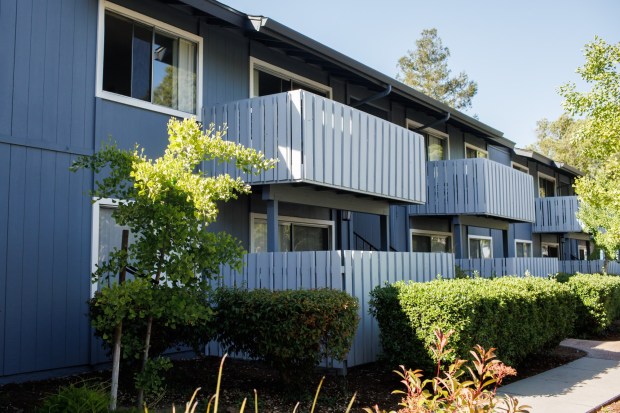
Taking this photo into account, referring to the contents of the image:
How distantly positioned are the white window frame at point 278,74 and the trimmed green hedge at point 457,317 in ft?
18.1

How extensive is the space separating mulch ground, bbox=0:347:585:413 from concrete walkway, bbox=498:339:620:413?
0.72 m

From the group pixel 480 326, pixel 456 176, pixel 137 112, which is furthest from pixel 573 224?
pixel 137 112

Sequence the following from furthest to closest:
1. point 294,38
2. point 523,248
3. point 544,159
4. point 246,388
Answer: point 544,159 → point 523,248 → point 294,38 → point 246,388

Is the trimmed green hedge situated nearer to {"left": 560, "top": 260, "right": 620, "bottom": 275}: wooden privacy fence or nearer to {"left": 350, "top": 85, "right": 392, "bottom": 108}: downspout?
{"left": 350, "top": 85, "right": 392, "bottom": 108}: downspout

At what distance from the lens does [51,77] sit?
8.94 meters

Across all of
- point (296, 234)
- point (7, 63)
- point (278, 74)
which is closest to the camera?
point (7, 63)

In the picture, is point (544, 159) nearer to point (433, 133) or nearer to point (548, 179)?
point (548, 179)

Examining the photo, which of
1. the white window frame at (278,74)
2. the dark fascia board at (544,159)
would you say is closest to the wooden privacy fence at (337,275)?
the white window frame at (278,74)

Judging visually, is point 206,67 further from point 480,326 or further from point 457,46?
point 457,46

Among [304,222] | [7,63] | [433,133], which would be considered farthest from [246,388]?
[433,133]

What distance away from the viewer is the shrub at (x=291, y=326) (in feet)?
23.9

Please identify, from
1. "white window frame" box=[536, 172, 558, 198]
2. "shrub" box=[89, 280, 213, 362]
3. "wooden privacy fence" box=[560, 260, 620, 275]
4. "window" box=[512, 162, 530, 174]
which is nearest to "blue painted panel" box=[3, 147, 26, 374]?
"shrub" box=[89, 280, 213, 362]

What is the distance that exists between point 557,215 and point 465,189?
438 inches

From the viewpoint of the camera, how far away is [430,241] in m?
18.5
